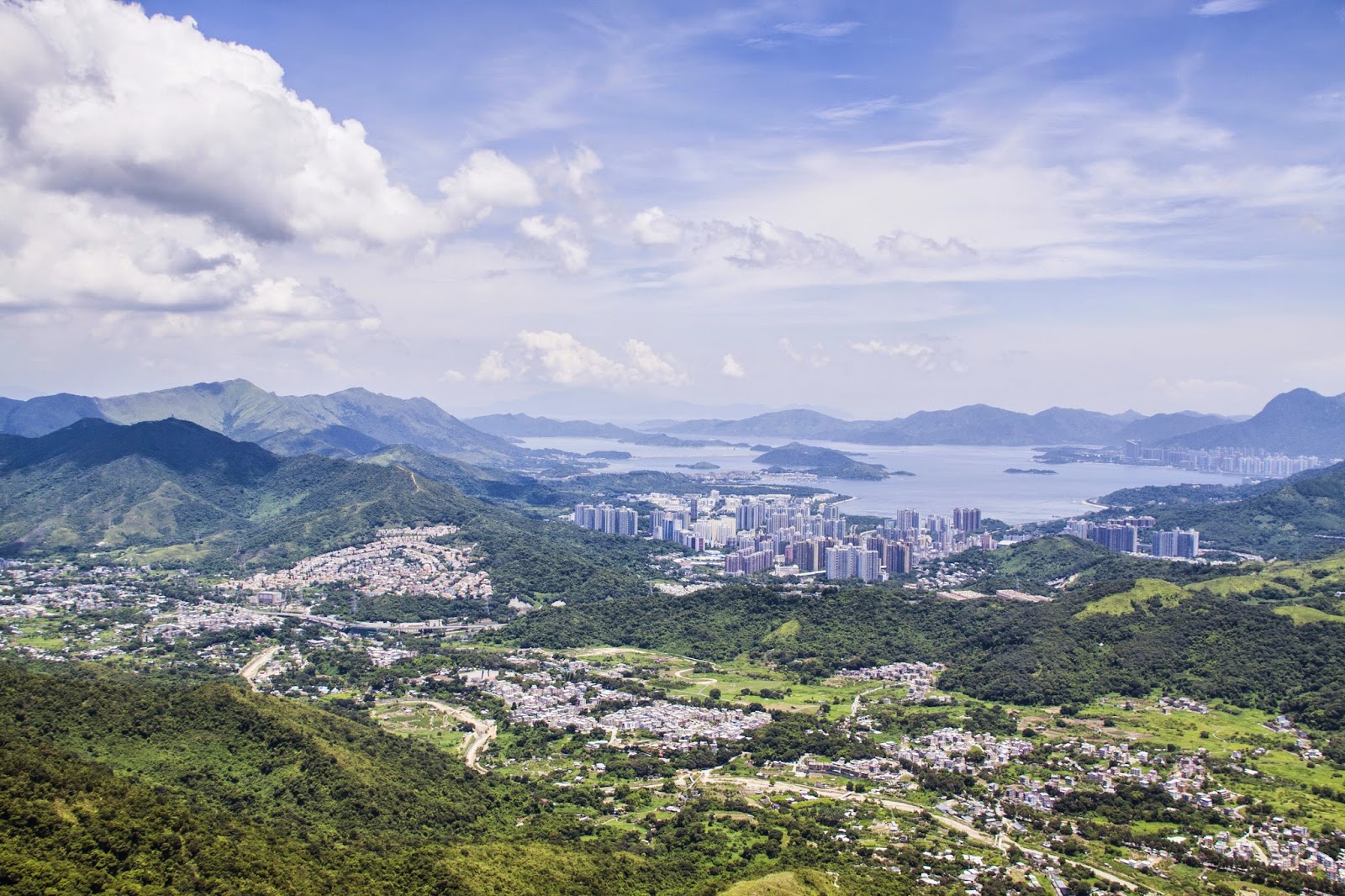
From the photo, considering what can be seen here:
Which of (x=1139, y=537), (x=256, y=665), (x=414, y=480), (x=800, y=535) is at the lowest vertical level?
(x=256, y=665)

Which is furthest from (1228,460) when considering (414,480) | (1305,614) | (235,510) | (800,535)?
(235,510)

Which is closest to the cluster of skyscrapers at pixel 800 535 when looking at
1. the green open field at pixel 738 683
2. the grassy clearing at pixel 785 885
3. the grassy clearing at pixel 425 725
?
the green open field at pixel 738 683

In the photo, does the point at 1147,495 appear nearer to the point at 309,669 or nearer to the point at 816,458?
the point at 816,458

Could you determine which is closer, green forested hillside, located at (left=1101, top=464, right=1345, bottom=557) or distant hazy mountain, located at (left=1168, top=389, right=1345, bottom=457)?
green forested hillside, located at (left=1101, top=464, right=1345, bottom=557)

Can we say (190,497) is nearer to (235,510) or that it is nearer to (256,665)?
(235,510)

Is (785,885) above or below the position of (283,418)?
below

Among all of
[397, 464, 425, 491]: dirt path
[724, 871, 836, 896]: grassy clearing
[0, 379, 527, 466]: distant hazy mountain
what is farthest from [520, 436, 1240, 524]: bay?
[724, 871, 836, 896]: grassy clearing

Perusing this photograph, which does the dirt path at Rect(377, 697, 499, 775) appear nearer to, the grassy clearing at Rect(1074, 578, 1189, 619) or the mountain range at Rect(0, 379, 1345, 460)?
the grassy clearing at Rect(1074, 578, 1189, 619)
